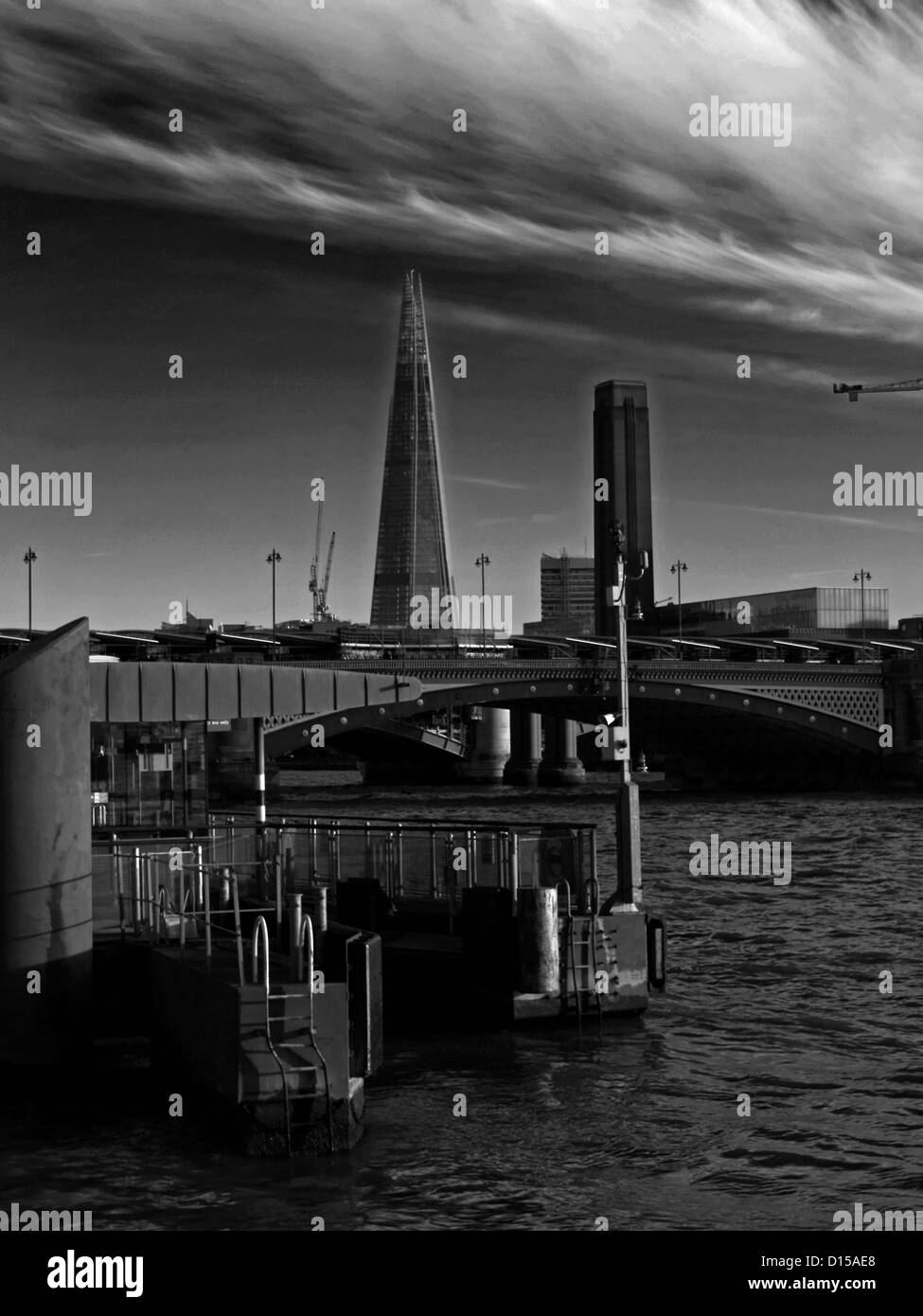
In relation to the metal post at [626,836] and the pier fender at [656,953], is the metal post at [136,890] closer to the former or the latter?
the metal post at [626,836]

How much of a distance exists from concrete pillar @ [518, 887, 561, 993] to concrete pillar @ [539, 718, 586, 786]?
436 ft

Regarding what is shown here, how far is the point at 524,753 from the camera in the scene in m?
170

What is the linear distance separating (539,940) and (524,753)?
14176 centimetres

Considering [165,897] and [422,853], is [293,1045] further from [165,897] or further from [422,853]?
[422,853]

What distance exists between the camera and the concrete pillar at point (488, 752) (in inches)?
6535

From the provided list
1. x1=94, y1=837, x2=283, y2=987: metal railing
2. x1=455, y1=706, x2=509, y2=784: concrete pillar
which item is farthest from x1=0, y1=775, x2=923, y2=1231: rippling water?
x1=455, y1=706, x2=509, y2=784: concrete pillar

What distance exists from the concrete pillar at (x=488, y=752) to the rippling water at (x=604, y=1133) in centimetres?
12897

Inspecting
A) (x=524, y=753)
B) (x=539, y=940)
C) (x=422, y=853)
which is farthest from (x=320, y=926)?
(x=524, y=753)

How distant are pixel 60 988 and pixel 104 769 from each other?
1052cm

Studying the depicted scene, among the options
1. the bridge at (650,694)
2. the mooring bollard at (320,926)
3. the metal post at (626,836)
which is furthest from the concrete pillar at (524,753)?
the mooring bollard at (320,926)

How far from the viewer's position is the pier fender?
99.3 feet

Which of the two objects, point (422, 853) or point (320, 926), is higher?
point (422, 853)
